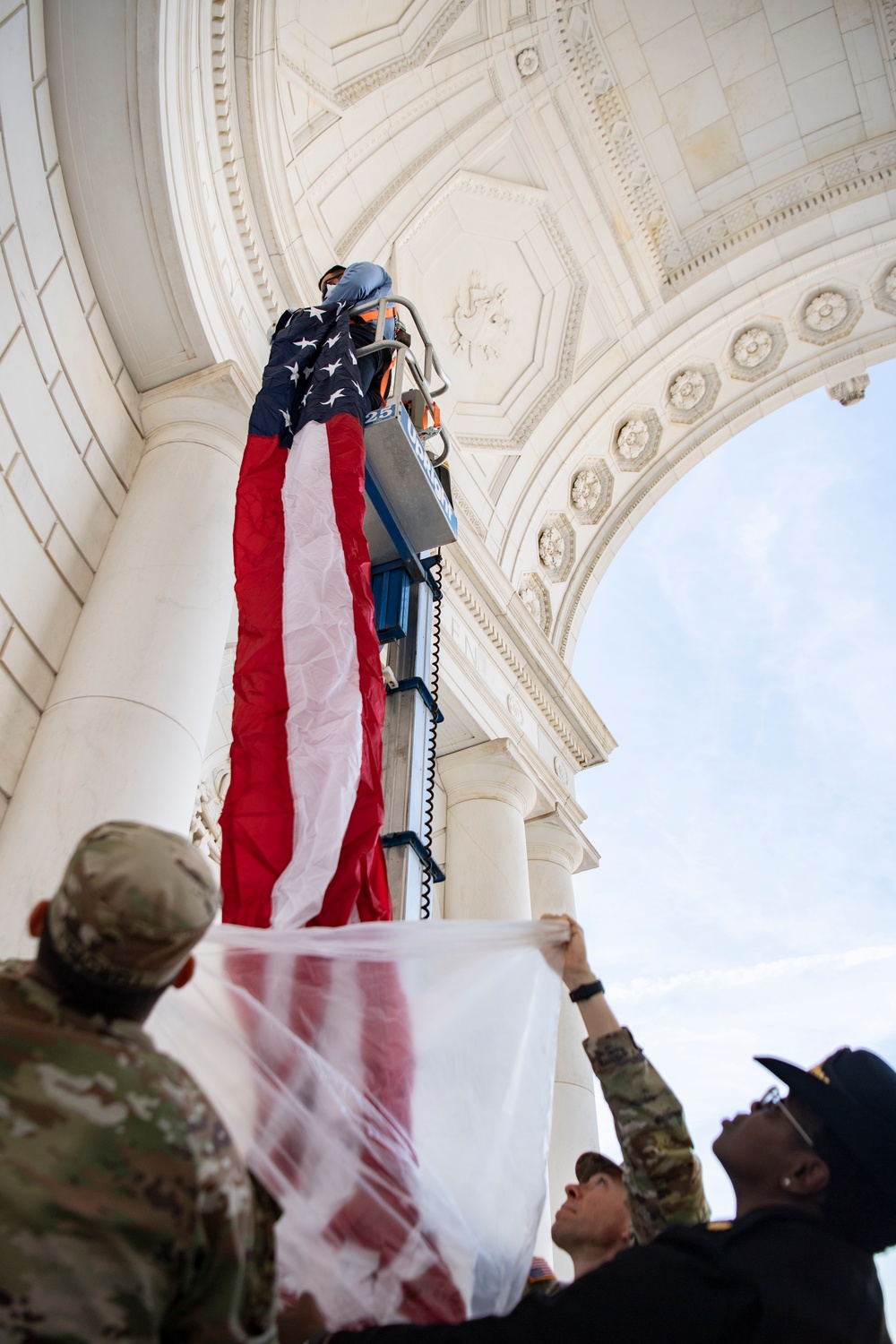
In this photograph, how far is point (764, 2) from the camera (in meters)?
8.45

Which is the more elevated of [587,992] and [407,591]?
[407,591]

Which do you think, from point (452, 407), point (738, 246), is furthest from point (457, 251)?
point (738, 246)

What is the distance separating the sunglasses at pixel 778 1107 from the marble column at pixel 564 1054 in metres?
4.30

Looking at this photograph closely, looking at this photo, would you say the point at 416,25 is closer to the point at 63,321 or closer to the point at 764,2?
the point at 764,2

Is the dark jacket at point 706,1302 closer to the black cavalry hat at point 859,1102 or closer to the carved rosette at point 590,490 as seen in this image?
the black cavalry hat at point 859,1102

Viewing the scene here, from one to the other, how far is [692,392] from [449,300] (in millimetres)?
3462

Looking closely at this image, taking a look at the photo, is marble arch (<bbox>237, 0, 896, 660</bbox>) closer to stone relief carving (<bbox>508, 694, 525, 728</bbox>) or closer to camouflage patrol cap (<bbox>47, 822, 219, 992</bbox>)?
stone relief carving (<bbox>508, 694, 525, 728</bbox>)

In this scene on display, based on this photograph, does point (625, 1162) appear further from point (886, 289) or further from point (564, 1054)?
point (886, 289)

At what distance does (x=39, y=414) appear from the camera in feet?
11.9

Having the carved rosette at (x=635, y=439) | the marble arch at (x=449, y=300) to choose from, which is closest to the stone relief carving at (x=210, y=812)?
the marble arch at (x=449, y=300)

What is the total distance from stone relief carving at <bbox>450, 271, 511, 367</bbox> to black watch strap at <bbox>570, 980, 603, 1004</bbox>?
6.85m

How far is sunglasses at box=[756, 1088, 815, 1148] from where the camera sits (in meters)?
1.36

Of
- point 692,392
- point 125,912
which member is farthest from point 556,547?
point 125,912

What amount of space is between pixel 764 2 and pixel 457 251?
3885 millimetres
